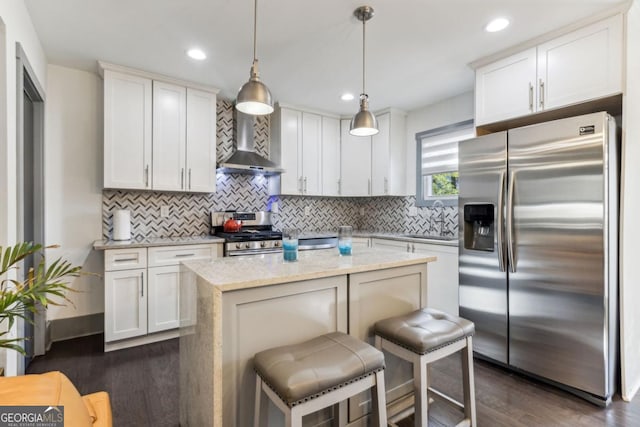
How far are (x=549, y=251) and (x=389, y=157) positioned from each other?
2359 millimetres

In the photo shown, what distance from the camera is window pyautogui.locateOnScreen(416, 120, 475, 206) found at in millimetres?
3771

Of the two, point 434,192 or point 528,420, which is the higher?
point 434,192

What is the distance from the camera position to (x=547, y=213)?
87.4 inches

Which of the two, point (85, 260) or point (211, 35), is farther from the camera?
point (85, 260)

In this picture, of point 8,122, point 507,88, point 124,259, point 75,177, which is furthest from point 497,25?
point 75,177

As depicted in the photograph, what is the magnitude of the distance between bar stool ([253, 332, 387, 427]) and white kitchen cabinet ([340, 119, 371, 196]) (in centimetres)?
317

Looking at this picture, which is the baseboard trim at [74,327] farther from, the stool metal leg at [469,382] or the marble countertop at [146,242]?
the stool metal leg at [469,382]

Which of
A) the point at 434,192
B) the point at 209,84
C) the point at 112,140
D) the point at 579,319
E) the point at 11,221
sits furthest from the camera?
the point at 434,192

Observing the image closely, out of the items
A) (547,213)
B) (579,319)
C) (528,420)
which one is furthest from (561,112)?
(528,420)

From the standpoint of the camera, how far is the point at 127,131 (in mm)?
3105

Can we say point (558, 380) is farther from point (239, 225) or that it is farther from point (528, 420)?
point (239, 225)

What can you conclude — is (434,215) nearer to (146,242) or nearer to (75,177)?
(146,242)

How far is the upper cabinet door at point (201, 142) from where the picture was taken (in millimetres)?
3438

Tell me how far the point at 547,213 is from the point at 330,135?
2.92 m
